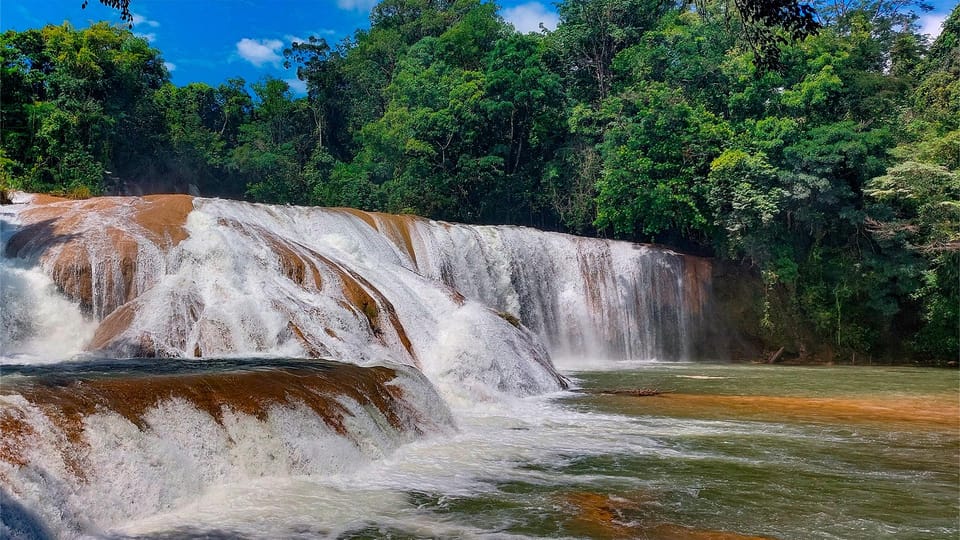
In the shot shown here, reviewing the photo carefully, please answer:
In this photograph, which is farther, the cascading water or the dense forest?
the dense forest

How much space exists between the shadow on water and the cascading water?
26 mm

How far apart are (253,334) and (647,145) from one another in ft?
55.7

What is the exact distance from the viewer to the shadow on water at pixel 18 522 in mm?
4316

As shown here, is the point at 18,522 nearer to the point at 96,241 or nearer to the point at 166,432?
the point at 166,432

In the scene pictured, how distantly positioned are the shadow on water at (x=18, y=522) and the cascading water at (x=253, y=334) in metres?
0.03

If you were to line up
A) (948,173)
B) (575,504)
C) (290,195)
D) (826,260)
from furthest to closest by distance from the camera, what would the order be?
(290,195)
(826,260)
(948,173)
(575,504)

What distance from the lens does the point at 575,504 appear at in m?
5.75

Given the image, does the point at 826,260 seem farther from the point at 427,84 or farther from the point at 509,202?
the point at 427,84

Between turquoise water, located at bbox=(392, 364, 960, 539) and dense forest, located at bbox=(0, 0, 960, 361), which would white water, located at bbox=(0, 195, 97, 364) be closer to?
dense forest, located at bbox=(0, 0, 960, 361)

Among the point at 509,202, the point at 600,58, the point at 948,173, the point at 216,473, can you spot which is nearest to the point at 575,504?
the point at 216,473

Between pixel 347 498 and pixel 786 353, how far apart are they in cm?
2090

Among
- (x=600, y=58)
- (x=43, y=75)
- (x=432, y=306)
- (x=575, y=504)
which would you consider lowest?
(x=575, y=504)

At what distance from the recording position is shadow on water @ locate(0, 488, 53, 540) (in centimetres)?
432

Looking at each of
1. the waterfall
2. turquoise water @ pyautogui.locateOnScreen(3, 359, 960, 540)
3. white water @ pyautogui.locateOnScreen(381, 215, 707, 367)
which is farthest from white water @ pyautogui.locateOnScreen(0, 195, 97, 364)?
white water @ pyautogui.locateOnScreen(381, 215, 707, 367)
